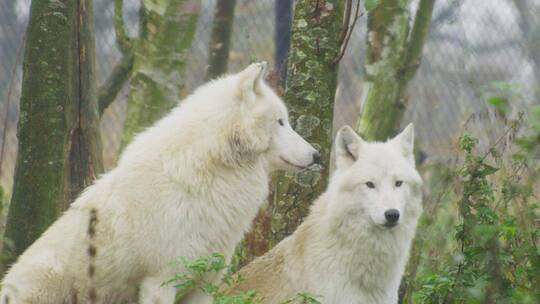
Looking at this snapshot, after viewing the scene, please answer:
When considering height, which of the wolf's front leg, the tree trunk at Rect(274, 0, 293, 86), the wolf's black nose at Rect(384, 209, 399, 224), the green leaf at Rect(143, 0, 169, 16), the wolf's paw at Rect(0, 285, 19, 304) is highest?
the green leaf at Rect(143, 0, 169, 16)

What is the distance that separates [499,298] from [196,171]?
1966mm

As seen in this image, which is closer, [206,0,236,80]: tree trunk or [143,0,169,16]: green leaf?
[143,0,169,16]: green leaf

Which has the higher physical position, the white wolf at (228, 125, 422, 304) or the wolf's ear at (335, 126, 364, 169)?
the wolf's ear at (335, 126, 364, 169)

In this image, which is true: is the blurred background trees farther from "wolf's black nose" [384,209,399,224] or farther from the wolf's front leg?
the wolf's front leg

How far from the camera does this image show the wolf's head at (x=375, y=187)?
545 centimetres

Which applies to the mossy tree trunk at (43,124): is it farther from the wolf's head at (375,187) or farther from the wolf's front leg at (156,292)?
the wolf's head at (375,187)

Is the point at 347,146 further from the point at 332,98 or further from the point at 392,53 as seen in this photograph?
the point at 392,53

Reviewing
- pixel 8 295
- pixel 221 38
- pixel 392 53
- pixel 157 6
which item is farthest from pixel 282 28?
pixel 8 295

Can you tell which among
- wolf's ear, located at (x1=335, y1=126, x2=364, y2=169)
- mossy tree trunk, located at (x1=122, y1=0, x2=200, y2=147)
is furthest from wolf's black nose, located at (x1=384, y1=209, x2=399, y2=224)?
mossy tree trunk, located at (x1=122, y1=0, x2=200, y2=147)

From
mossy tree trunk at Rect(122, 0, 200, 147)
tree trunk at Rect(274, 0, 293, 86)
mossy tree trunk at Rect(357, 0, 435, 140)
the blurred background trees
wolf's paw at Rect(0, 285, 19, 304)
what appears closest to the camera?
the blurred background trees

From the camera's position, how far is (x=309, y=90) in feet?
21.1

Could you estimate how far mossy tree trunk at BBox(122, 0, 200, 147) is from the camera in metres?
7.95

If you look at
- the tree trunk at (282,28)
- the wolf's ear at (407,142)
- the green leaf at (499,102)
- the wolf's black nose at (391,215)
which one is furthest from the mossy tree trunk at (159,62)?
the green leaf at (499,102)

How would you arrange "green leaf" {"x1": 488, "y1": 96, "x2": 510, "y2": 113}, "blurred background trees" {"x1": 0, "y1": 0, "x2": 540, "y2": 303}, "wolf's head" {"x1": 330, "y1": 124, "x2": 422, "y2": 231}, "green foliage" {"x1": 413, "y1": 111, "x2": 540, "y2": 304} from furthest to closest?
1. "wolf's head" {"x1": 330, "y1": 124, "x2": 422, "y2": 231}
2. "blurred background trees" {"x1": 0, "y1": 0, "x2": 540, "y2": 303}
3. "green foliage" {"x1": 413, "y1": 111, "x2": 540, "y2": 304}
4. "green leaf" {"x1": 488, "y1": 96, "x2": 510, "y2": 113}
